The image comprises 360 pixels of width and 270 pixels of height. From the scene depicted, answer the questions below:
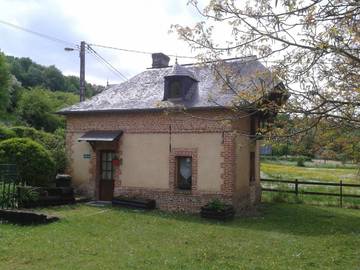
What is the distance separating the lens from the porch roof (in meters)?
16.0

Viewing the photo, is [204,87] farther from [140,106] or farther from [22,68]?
[22,68]

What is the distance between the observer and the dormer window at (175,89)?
1600cm

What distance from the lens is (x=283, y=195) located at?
Answer: 61.9 feet

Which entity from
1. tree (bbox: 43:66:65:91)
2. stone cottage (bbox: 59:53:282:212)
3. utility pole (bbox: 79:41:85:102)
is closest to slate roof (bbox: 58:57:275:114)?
stone cottage (bbox: 59:53:282:212)

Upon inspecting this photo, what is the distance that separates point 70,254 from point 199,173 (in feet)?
24.0

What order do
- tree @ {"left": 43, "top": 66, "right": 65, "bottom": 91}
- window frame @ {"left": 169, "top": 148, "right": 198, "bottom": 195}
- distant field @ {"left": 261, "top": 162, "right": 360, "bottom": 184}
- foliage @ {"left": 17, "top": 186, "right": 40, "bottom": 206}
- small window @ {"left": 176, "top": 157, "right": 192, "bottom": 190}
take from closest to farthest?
1. foliage @ {"left": 17, "top": 186, "right": 40, "bottom": 206}
2. window frame @ {"left": 169, "top": 148, "right": 198, "bottom": 195}
3. small window @ {"left": 176, "top": 157, "right": 192, "bottom": 190}
4. distant field @ {"left": 261, "top": 162, "right": 360, "bottom": 184}
5. tree @ {"left": 43, "top": 66, "right": 65, "bottom": 91}

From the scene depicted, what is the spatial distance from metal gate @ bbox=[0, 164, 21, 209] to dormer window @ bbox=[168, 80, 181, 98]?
21.4 feet

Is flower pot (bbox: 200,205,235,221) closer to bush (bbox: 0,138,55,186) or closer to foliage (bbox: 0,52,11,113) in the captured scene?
bush (bbox: 0,138,55,186)

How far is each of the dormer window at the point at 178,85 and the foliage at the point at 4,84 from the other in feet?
149

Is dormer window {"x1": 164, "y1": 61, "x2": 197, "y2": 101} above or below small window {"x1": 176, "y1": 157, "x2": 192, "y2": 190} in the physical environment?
above

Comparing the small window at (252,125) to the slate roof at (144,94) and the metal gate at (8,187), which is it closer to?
the slate roof at (144,94)

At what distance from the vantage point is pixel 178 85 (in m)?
16.1

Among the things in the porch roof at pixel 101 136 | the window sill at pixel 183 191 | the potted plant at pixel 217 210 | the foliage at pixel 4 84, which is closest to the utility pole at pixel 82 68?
the porch roof at pixel 101 136

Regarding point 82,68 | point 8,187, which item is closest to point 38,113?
point 82,68
